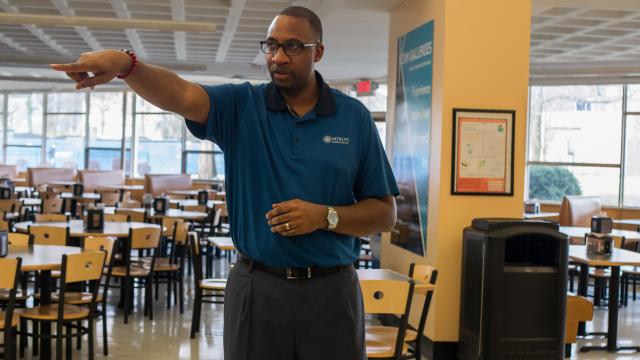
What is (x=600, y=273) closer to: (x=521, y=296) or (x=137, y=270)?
(x=521, y=296)

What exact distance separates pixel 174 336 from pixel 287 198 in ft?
16.1

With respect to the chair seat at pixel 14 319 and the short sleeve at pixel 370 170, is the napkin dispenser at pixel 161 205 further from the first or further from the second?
the short sleeve at pixel 370 170

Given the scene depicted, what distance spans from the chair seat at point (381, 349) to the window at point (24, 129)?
18.0 m

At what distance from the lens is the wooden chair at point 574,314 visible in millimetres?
5980

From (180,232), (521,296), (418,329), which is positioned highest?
(180,232)

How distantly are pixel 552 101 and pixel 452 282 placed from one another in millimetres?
9076

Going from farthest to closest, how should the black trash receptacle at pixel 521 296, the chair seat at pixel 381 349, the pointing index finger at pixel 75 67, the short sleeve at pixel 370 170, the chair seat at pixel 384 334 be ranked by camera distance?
the black trash receptacle at pixel 521 296 < the chair seat at pixel 384 334 < the chair seat at pixel 381 349 < the short sleeve at pixel 370 170 < the pointing index finger at pixel 75 67

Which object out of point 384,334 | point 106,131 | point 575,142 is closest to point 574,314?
point 384,334

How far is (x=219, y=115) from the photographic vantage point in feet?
6.49

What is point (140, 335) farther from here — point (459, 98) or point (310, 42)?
point (310, 42)

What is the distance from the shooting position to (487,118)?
6.01m

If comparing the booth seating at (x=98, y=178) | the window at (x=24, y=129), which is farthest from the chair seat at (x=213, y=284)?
the window at (x=24, y=129)

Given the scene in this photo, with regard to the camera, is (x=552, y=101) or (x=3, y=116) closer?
(x=552, y=101)

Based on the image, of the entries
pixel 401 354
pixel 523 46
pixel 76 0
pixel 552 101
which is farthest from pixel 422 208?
pixel 552 101
